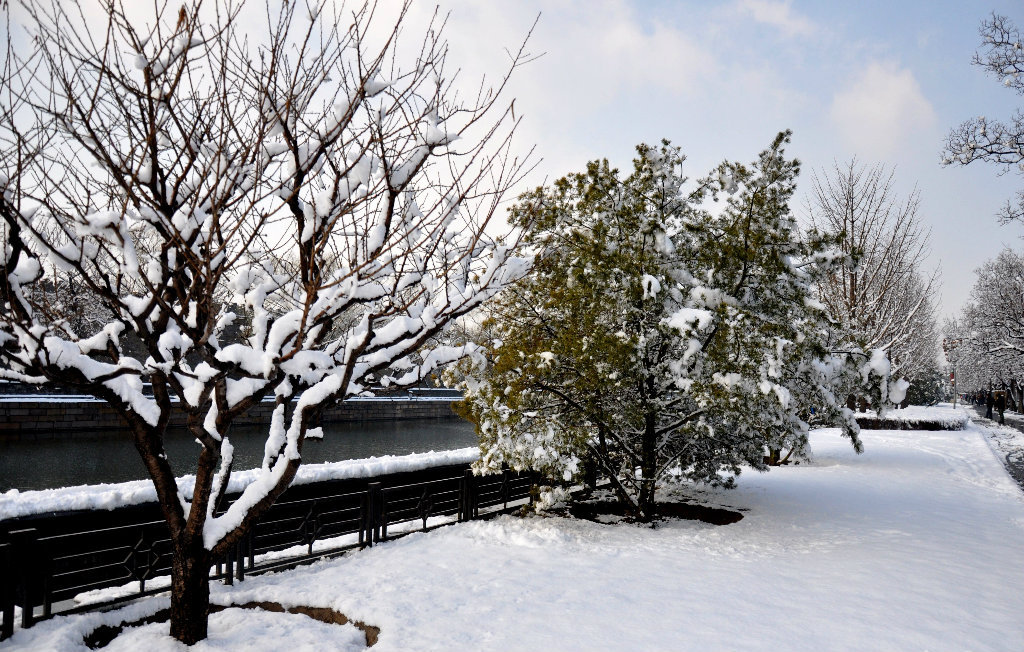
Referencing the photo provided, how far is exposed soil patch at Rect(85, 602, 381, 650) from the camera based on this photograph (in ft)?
14.0

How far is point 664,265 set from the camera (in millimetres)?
8109

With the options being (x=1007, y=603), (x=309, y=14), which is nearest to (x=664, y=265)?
(x=1007, y=603)

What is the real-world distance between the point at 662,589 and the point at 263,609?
3589 millimetres

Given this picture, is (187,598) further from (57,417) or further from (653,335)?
(57,417)

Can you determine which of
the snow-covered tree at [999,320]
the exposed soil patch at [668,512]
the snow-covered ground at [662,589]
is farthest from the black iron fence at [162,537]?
the snow-covered tree at [999,320]

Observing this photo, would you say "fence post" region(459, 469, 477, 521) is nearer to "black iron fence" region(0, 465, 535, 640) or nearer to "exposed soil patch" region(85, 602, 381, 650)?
"black iron fence" region(0, 465, 535, 640)

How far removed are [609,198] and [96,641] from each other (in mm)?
7337

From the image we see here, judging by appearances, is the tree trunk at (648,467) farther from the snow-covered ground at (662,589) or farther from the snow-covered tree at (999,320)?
the snow-covered tree at (999,320)

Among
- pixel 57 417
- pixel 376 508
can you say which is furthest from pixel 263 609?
pixel 57 417

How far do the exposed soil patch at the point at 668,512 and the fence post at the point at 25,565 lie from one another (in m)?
6.66

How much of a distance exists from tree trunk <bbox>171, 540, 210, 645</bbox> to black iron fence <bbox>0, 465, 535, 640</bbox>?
4.10 ft

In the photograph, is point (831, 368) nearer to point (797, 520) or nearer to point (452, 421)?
point (797, 520)

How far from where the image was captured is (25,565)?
14.2ft

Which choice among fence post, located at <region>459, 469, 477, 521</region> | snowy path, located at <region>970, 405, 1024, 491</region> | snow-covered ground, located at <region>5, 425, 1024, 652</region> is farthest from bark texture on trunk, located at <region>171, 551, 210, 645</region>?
snowy path, located at <region>970, 405, 1024, 491</region>
